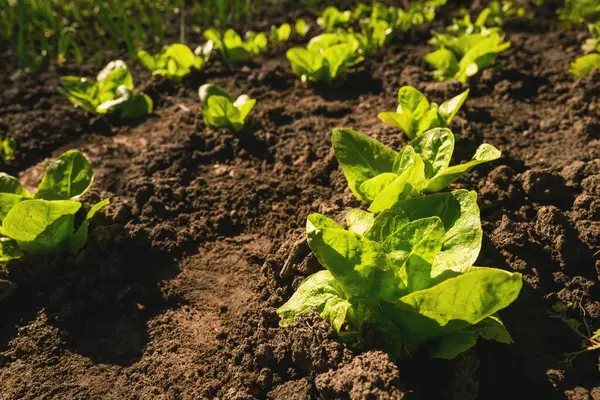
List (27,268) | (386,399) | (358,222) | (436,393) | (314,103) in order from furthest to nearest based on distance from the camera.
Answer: (314,103), (27,268), (358,222), (436,393), (386,399)

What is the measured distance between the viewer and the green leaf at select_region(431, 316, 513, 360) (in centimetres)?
190

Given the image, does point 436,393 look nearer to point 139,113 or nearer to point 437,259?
point 437,259

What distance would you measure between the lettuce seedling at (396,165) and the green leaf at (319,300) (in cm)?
47

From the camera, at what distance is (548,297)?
2252mm

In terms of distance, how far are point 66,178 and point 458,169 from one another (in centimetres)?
202

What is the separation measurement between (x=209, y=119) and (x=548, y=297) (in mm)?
2371

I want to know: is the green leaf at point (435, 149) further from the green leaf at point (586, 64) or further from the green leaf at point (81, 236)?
the green leaf at point (586, 64)

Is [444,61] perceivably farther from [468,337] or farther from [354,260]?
[468,337]

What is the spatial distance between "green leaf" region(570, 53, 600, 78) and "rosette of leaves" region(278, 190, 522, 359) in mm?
2384

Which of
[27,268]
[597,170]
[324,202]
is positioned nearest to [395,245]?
[324,202]

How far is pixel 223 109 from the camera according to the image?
3602 millimetres

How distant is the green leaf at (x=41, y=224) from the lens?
8.42ft

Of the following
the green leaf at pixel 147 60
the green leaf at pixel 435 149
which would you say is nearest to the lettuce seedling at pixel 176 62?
the green leaf at pixel 147 60

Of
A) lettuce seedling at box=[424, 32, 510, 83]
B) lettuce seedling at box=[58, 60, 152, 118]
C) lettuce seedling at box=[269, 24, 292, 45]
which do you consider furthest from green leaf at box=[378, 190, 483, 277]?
lettuce seedling at box=[269, 24, 292, 45]
